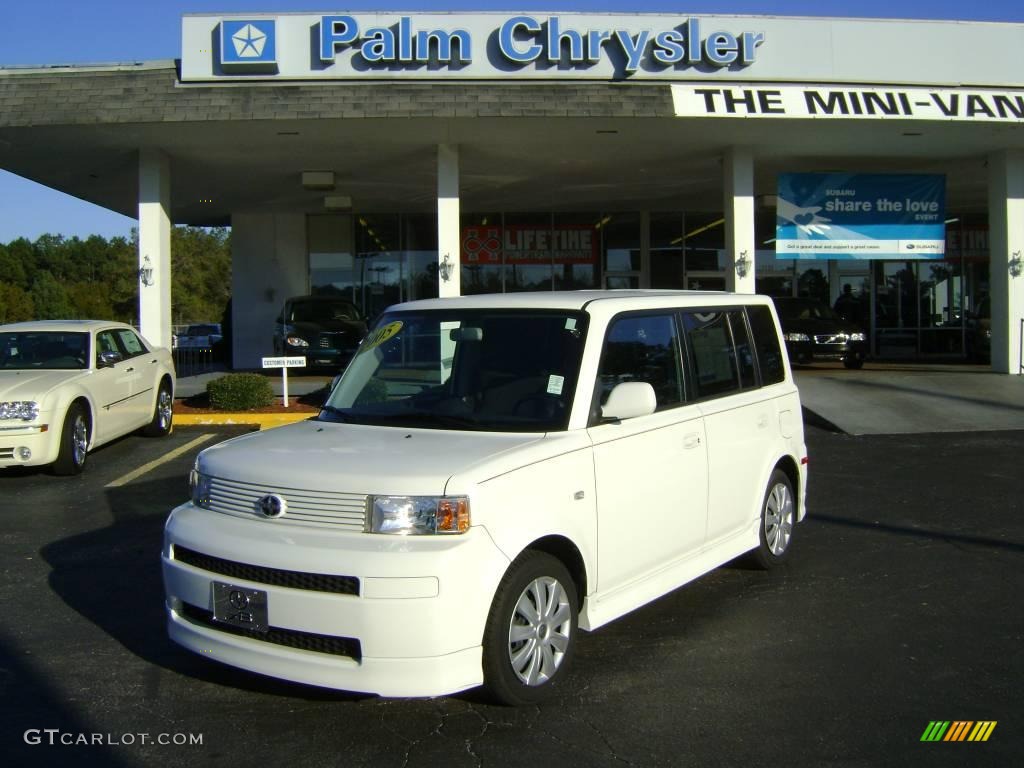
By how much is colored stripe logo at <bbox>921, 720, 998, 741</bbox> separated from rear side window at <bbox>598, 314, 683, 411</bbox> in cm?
210

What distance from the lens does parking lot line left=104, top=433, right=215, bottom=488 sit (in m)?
10.4

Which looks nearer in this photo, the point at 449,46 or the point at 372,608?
the point at 372,608

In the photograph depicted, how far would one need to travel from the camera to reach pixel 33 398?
1009 centimetres

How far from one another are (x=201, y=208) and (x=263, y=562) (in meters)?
22.1

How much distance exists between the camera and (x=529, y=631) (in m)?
4.48

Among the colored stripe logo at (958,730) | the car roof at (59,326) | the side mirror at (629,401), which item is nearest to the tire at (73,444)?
the car roof at (59,326)

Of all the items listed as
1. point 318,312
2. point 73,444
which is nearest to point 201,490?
point 73,444

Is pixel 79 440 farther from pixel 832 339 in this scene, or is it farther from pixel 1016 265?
pixel 1016 265

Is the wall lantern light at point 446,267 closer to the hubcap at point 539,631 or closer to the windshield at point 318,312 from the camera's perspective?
the windshield at point 318,312

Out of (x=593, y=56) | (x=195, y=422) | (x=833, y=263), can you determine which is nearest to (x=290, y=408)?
(x=195, y=422)

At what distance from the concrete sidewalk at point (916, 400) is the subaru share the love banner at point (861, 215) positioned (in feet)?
7.96

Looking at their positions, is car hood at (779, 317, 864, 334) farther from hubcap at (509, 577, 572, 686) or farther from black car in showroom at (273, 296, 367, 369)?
hubcap at (509, 577, 572, 686)

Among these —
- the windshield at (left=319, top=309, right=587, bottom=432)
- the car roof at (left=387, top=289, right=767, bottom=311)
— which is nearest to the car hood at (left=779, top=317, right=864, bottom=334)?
the car roof at (left=387, top=289, right=767, bottom=311)

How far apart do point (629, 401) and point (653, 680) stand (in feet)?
4.48
